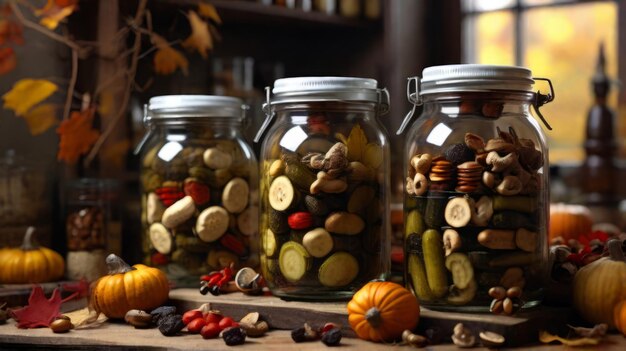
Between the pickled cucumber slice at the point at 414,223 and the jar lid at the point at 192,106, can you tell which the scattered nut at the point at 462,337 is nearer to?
the pickled cucumber slice at the point at 414,223

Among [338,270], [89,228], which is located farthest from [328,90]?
[89,228]

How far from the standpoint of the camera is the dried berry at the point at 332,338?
1.09m

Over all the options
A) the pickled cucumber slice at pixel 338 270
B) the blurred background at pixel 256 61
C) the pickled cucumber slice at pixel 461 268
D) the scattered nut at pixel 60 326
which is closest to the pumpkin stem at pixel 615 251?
the pickled cucumber slice at pixel 461 268

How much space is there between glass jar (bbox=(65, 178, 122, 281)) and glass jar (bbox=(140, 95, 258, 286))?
26cm

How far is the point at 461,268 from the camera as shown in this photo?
1126 millimetres

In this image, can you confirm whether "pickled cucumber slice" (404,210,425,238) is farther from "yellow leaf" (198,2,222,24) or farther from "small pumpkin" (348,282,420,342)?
"yellow leaf" (198,2,222,24)

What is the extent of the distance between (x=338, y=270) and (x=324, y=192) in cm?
11

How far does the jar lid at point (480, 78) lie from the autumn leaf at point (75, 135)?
3.25ft

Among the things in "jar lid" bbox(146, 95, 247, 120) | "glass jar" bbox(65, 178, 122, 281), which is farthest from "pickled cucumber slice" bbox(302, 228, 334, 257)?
"glass jar" bbox(65, 178, 122, 281)

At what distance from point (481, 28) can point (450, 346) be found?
2197mm

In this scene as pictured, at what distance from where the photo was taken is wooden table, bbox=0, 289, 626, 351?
3.57ft

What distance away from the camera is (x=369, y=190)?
125 cm

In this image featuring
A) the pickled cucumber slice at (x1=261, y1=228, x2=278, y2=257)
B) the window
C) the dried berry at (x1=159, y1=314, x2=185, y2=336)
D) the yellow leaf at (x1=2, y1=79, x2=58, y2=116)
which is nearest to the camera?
the dried berry at (x1=159, y1=314, x2=185, y2=336)

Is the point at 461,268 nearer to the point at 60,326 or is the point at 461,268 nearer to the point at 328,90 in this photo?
the point at 328,90
